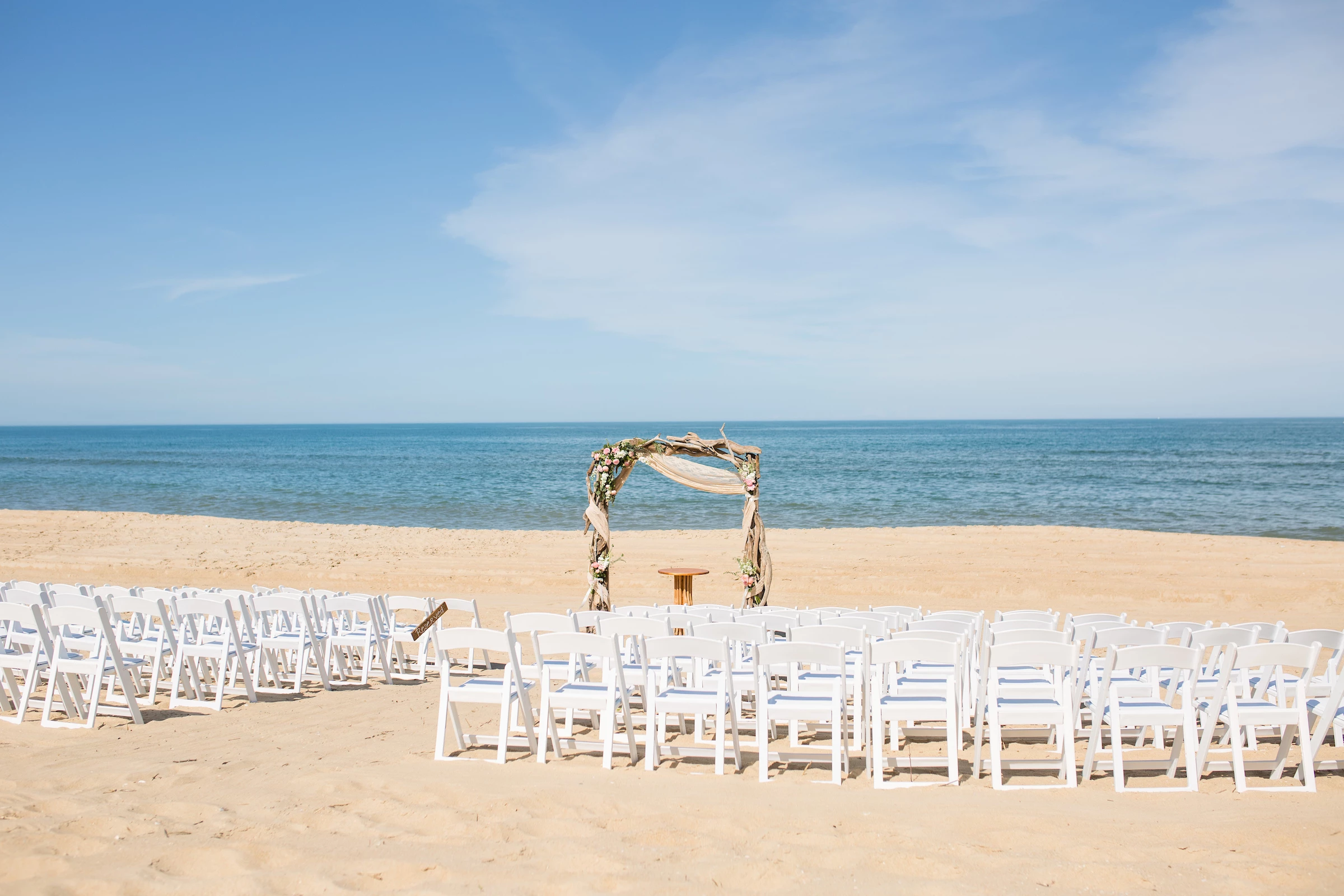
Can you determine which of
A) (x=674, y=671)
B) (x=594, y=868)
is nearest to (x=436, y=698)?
(x=674, y=671)

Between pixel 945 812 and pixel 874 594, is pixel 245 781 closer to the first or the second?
pixel 945 812

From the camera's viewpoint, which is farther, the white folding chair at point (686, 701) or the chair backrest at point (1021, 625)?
the chair backrest at point (1021, 625)

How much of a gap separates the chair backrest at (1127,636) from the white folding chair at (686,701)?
2274 mm

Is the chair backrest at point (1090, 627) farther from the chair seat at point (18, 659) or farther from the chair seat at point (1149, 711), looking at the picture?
the chair seat at point (18, 659)

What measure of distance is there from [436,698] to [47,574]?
446 inches

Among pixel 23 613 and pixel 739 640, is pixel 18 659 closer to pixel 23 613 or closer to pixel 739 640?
pixel 23 613

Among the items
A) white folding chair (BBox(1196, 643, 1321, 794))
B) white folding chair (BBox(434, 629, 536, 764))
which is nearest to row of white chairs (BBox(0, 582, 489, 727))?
white folding chair (BBox(434, 629, 536, 764))

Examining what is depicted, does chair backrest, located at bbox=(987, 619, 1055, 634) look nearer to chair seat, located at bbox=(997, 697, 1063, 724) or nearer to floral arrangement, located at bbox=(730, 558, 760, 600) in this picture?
chair seat, located at bbox=(997, 697, 1063, 724)

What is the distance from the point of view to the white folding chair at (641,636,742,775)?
5.04m

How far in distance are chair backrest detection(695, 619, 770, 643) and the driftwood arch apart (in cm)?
411

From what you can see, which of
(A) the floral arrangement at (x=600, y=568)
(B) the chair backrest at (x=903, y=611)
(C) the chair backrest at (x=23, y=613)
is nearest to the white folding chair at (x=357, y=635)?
(C) the chair backrest at (x=23, y=613)

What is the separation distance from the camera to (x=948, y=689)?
4895 mm

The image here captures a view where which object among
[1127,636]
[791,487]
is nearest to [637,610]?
[1127,636]

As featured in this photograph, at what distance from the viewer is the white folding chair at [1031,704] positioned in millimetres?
4723
